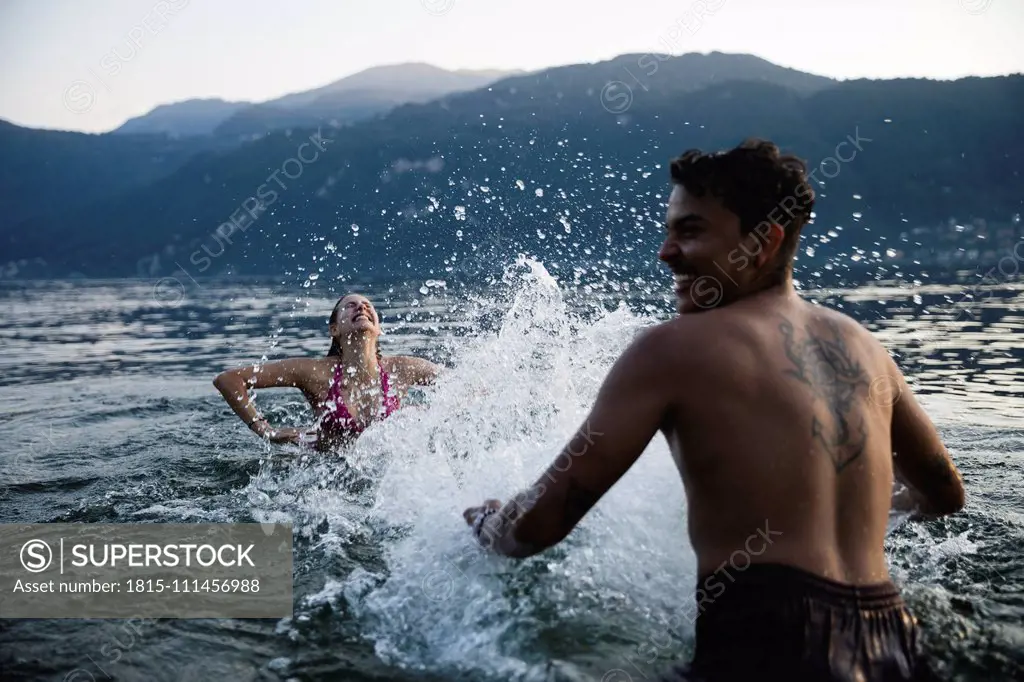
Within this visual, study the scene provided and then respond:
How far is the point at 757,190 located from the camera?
2.38m

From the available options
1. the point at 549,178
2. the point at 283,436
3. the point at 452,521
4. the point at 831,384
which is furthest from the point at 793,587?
the point at 549,178

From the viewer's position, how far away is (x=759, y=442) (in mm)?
2154

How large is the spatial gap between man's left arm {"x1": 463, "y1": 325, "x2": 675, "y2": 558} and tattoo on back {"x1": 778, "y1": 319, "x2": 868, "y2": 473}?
0.41 meters

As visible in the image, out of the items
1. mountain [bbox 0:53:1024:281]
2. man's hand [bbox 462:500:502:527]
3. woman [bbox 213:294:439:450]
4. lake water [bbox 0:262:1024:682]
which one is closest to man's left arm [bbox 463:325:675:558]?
man's hand [bbox 462:500:502:527]

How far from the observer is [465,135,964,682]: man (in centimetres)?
216

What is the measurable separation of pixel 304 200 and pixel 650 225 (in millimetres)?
61591

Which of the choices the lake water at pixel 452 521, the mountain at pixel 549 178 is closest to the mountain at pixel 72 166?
the mountain at pixel 549 178

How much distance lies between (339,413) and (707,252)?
535cm

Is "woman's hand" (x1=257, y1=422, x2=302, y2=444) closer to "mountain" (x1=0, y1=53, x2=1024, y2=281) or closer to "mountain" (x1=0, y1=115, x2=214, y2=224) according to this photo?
"mountain" (x1=0, y1=53, x2=1024, y2=281)

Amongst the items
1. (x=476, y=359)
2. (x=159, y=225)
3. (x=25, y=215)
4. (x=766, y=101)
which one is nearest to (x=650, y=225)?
(x=766, y=101)

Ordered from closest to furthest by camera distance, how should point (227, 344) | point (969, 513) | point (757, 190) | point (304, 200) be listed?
1. point (757, 190)
2. point (969, 513)
3. point (227, 344)
4. point (304, 200)

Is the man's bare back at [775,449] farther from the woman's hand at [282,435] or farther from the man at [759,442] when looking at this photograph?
the woman's hand at [282,435]

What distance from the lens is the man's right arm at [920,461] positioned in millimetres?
2723

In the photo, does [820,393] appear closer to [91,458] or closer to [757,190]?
[757,190]
